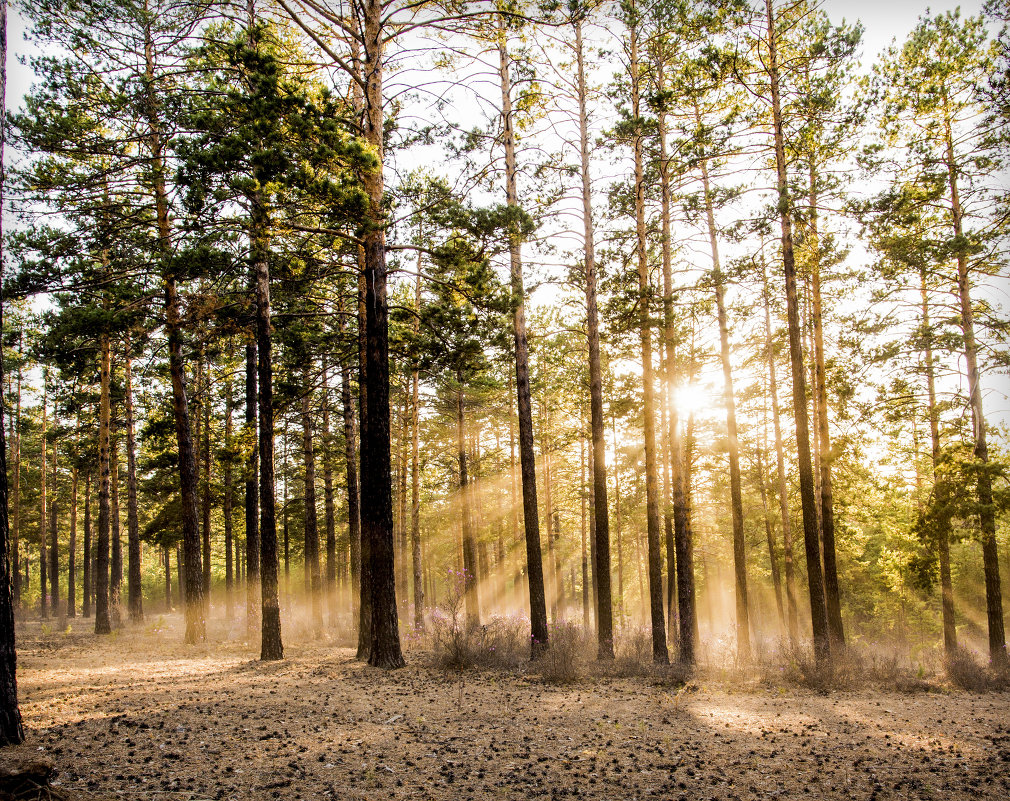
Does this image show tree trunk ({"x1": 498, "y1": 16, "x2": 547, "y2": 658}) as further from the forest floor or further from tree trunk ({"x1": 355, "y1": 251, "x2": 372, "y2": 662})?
tree trunk ({"x1": 355, "y1": 251, "x2": 372, "y2": 662})

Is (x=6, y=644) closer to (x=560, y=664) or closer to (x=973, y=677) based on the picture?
(x=560, y=664)

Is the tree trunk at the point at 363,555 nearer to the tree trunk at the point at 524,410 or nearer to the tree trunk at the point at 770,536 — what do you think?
the tree trunk at the point at 524,410

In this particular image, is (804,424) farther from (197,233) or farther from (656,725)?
(197,233)

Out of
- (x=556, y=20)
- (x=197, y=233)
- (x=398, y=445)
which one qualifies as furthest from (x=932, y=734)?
(x=398, y=445)

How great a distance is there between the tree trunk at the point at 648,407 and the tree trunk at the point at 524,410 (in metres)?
2.62

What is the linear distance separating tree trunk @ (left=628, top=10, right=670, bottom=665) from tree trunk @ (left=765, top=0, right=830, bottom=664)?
118 inches

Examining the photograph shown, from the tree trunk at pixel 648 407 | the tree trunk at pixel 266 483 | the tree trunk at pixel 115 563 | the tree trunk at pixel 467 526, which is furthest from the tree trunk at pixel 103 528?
the tree trunk at pixel 648 407

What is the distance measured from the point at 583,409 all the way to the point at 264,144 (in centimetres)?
1796

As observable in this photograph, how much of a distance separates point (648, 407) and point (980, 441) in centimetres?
800

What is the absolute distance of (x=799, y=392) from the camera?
12070 mm

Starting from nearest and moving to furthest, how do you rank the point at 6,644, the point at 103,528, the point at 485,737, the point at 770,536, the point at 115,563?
1. the point at 6,644
2. the point at 485,737
3. the point at 103,528
4. the point at 770,536
5. the point at 115,563

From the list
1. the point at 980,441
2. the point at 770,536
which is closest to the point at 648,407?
the point at 980,441

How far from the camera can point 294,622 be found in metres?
19.9

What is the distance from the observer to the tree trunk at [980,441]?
1214 cm
